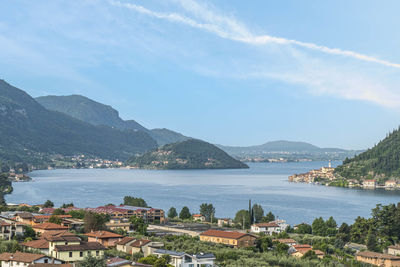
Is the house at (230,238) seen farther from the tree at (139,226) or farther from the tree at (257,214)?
the tree at (257,214)

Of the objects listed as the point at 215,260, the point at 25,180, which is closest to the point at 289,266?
the point at 215,260

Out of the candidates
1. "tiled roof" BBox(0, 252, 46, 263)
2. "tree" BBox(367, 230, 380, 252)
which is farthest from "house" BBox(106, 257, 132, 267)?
"tree" BBox(367, 230, 380, 252)

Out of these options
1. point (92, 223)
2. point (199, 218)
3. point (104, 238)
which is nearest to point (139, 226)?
point (92, 223)

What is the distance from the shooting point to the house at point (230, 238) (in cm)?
3491

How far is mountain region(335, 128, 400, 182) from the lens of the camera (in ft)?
426

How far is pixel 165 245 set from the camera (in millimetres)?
30891

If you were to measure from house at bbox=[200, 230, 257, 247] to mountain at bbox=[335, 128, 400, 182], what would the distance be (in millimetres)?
99586

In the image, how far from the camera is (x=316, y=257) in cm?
3253

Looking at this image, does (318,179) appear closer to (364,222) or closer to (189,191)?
(189,191)

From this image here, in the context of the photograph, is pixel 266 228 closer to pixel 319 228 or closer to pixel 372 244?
pixel 319 228

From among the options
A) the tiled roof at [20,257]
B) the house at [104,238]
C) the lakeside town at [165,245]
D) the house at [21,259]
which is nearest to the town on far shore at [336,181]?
the lakeside town at [165,245]

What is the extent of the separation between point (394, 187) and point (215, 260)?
3966 inches

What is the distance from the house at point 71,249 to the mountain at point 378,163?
112240 mm

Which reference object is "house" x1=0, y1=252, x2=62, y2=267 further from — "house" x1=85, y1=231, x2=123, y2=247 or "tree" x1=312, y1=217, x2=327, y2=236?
"tree" x1=312, y1=217, x2=327, y2=236
